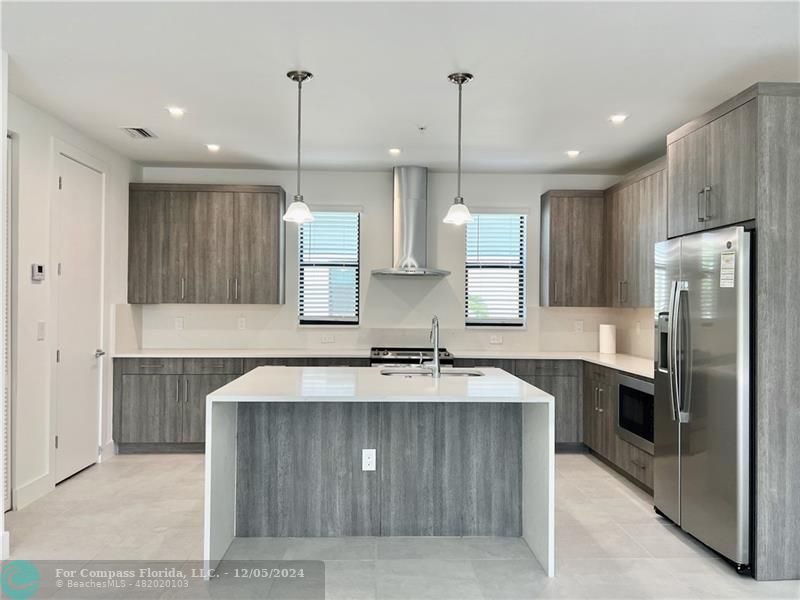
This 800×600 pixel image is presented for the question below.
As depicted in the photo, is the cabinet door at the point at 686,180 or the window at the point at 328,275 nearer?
the cabinet door at the point at 686,180

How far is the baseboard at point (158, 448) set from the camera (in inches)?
197

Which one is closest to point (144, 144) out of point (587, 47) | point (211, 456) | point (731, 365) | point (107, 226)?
point (107, 226)

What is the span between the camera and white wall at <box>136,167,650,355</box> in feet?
18.4

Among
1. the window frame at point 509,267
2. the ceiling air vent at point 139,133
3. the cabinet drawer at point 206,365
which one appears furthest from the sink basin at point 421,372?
the ceiling air vent at point 139,133

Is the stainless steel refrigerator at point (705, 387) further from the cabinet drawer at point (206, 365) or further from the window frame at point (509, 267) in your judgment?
the cabinet drawer at point (206, 365)

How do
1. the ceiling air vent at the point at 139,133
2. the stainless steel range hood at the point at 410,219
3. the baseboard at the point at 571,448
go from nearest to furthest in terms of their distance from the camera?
the ceiling air vent at the point at 139,133 < the baseboard at the point at 571,448 < the stainless steel range hood at the point at 410,219

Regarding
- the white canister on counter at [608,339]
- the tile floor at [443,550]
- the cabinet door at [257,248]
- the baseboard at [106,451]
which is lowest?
the tile floor at [443,550]

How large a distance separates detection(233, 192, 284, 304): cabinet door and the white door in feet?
3.82

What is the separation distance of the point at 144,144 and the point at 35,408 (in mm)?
2283

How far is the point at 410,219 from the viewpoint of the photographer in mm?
5367

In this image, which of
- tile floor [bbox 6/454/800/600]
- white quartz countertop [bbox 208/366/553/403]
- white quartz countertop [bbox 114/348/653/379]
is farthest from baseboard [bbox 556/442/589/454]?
white quartz countertop [bbox 208/366/553/403]

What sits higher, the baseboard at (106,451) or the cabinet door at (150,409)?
the cabinet door at (150,409)

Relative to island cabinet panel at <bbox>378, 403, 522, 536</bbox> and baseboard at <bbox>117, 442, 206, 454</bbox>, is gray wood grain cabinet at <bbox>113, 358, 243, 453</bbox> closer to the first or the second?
baseboard at <bbox>117, 442, 206, 454</bbox>

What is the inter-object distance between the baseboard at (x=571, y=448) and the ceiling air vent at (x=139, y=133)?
173 inches
